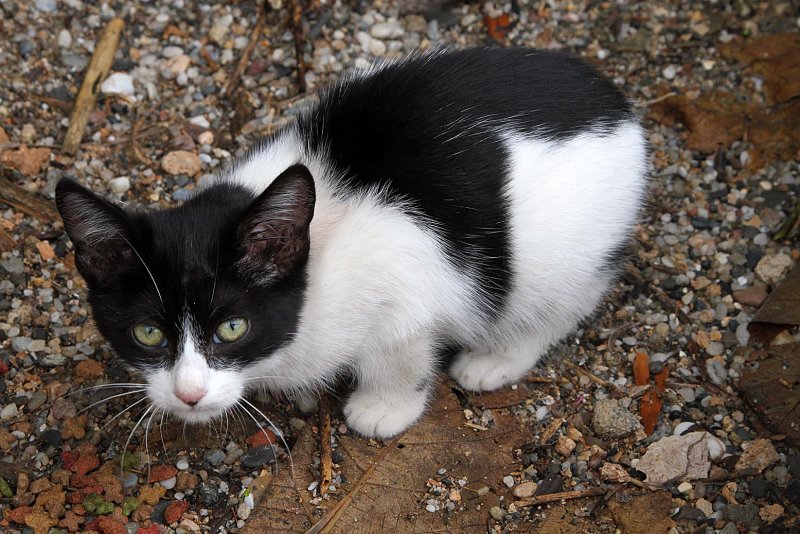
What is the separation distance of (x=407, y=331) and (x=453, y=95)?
0.74 m

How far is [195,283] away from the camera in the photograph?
2373mm

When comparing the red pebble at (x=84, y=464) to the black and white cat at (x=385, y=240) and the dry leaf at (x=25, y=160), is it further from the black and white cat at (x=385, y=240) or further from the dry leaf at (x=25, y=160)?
the dry leaf at (x=25, y=160)

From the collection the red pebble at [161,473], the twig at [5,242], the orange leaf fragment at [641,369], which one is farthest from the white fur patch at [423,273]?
the twig at [5,242]

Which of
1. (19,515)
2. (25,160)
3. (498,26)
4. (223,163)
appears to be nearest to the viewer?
(19,515)

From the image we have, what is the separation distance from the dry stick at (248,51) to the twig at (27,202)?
36.5 inches

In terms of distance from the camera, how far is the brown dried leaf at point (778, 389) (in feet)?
9.65

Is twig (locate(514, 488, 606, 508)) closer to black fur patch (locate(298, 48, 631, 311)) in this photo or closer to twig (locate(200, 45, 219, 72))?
black fur patch (locate(298, 48, 631, 311))

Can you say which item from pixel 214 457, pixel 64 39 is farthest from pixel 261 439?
pixel 64 39

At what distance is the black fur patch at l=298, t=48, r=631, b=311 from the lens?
2.70 m

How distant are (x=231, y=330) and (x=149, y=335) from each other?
22cm

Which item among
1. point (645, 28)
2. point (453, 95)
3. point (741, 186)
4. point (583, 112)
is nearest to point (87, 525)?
point (453, 95)

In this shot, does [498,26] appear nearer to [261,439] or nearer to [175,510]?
[261,439]

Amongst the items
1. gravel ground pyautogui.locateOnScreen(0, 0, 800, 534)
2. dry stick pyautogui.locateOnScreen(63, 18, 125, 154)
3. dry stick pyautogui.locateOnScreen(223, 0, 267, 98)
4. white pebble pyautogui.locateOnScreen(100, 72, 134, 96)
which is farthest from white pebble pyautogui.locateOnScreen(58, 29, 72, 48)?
dry stick pyautogui.locateOnScreen(223, 0, 267, 98)

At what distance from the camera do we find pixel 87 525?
264 centimetres
